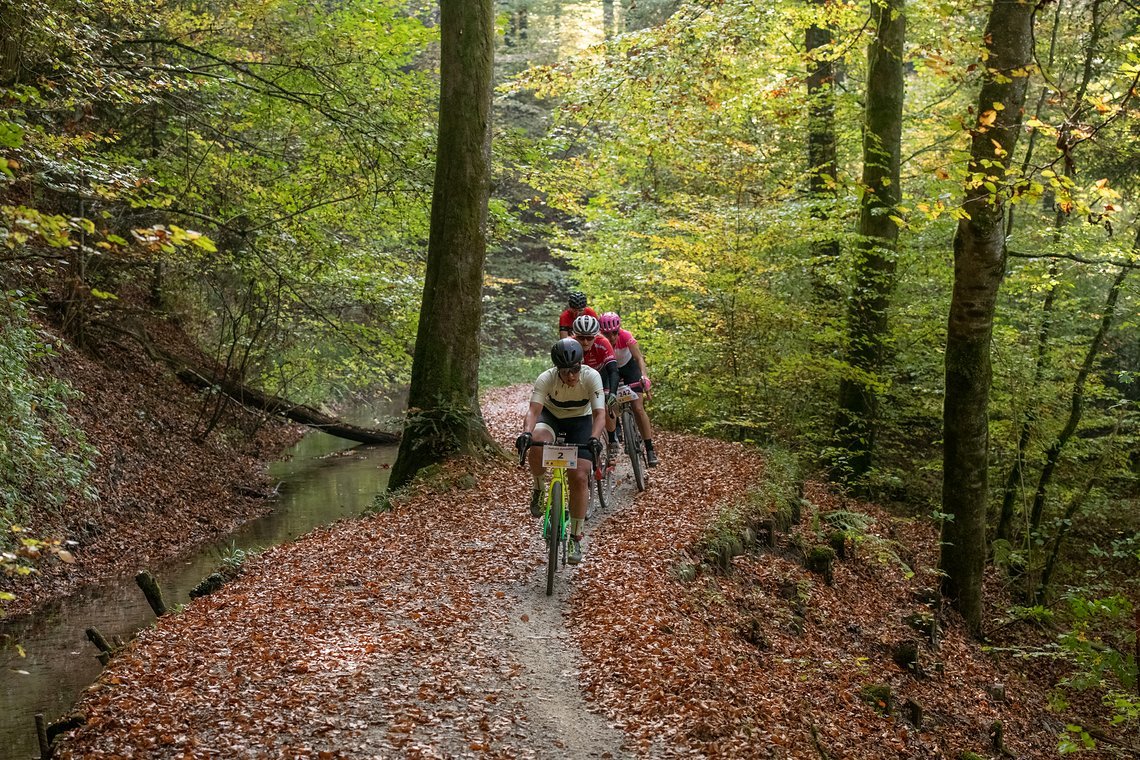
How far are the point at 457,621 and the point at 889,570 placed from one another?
23.9 ft

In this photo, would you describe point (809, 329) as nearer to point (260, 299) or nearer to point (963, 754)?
point (963, 754)

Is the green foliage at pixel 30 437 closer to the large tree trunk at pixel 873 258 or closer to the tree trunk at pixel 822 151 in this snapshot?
the large tree trunk at pixel 873 258

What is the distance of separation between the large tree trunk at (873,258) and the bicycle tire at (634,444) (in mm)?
4640

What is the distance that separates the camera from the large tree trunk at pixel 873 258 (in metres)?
14.9

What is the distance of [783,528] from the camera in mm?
11562

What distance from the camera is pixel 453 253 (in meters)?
13.2

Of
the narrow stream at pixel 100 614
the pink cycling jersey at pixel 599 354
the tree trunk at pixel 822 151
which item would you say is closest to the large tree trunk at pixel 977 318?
the pink cycling jersey at pixel 599 354

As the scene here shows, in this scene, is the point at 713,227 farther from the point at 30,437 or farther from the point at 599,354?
the point at 30,437

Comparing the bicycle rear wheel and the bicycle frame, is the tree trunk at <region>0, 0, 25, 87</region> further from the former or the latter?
the bicycle rear wheel

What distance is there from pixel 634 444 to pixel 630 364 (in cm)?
111

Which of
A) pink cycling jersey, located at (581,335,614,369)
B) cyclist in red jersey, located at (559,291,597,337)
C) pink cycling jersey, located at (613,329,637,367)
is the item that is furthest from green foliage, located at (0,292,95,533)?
pink cycling jersey, located at (613,329,637,367)

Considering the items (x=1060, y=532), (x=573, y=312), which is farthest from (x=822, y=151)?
(x=573, y=312)

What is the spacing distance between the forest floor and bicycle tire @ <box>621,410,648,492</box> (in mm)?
305

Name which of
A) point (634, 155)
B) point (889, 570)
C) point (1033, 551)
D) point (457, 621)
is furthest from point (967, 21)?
point (457, 621)
